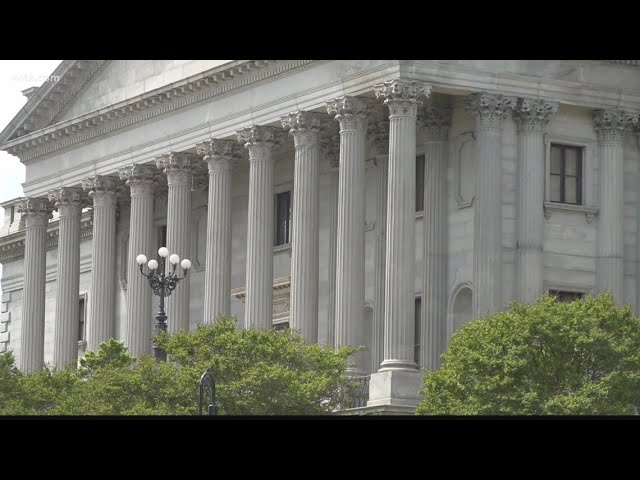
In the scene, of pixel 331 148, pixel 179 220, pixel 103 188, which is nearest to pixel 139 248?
pixel 179 220

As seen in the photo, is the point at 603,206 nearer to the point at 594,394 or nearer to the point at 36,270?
the point at 594,394

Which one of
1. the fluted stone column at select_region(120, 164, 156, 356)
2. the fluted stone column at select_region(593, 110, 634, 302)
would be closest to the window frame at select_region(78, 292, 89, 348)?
the fluted stone column at select_region(120, 164, 156, 356)

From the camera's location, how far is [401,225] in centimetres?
5503

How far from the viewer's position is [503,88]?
56156 mm

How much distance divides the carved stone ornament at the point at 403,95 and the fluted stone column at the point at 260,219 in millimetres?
7567

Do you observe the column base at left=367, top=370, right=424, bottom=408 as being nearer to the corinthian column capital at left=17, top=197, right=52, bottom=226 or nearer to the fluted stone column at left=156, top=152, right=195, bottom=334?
the fluted stone column at left=156, top=152, right=195, bottom=334

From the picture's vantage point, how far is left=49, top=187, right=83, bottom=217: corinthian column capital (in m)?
73.5

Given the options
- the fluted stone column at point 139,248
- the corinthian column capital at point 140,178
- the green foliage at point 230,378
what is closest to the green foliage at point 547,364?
the green foliage at point 230,378

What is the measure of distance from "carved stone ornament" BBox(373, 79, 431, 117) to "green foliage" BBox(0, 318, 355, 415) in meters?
7.59

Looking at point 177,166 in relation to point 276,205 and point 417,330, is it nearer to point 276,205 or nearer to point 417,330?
point 276,205

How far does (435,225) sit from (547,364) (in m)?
13.5

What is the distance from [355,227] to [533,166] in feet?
19.3
